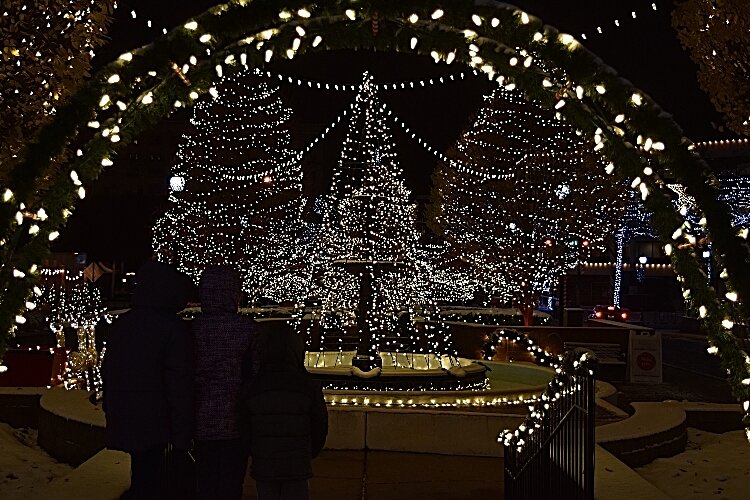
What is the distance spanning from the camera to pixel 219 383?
6.00 metres

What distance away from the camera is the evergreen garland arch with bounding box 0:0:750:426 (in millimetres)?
6301

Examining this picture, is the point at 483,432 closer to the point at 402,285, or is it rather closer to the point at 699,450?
the point at 699,450

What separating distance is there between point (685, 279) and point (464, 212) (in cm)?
2841

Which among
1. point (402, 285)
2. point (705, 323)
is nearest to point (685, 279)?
point (705, 323)

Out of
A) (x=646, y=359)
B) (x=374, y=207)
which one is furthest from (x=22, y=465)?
(x=646, y=359)

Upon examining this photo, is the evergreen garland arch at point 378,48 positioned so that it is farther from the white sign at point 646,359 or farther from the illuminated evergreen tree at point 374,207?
the white sign at point 646,359

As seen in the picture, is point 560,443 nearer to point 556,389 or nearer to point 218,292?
point 556,389

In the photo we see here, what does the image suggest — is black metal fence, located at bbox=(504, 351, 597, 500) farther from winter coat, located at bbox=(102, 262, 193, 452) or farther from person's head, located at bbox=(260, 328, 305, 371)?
winter coat, located at bbox=(102, 262, 193, 452)

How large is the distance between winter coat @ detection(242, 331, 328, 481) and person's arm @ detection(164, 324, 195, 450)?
35 cm

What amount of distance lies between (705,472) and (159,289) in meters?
7.32

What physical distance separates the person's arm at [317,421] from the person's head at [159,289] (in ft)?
3.28

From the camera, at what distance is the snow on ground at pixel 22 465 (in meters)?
9.38

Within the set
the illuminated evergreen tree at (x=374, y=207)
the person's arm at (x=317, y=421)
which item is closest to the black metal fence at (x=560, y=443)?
the person's arm at (x=317, y=421)

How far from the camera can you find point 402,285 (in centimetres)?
2986
